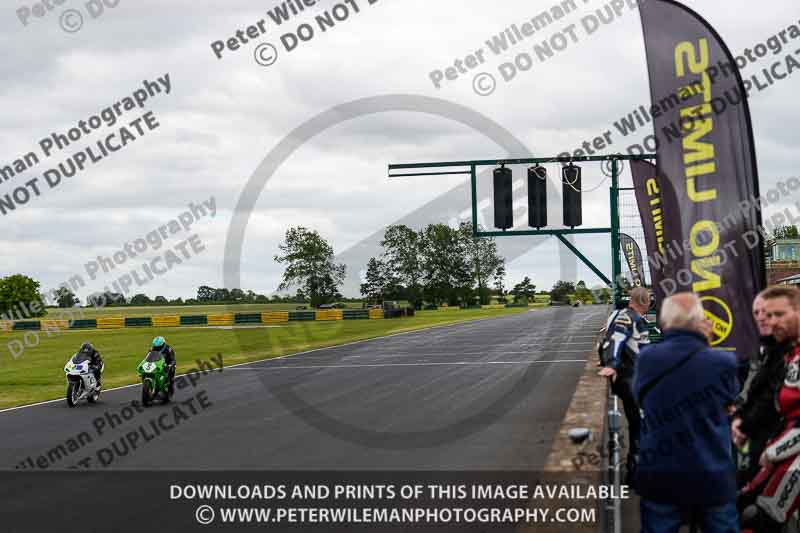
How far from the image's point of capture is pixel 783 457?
4613 mm

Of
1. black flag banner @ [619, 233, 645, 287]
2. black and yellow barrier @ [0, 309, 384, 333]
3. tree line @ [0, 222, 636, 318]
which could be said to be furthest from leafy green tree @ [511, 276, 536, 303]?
black flag banner @ [619, 233, 645, 287]

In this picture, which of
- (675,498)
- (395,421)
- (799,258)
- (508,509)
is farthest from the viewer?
(799,258)

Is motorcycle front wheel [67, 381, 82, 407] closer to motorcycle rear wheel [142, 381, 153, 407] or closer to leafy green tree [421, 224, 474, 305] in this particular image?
motorcycle rear wheel [142, 381, 153, 407]

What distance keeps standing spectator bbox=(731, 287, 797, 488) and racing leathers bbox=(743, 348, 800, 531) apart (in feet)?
0.70

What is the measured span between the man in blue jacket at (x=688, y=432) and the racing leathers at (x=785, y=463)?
0.83m

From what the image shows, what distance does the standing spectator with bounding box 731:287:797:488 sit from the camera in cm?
494

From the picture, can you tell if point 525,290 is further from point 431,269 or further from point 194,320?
point 194,320

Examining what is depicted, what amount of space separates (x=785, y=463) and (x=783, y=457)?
54 mm

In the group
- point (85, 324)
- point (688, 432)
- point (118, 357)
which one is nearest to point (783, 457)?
point (688, 432)

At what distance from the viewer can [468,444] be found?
32.0ft

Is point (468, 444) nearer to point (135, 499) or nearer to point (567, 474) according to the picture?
point (567, 474)

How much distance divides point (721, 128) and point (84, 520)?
678cm

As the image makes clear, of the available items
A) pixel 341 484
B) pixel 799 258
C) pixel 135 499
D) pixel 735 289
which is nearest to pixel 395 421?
pixel 341 484

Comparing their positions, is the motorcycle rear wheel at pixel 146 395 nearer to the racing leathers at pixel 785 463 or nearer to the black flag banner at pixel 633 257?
the racing leathers at pixel 785 463
